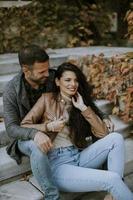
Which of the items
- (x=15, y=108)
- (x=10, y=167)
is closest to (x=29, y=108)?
(x=15, y=108)

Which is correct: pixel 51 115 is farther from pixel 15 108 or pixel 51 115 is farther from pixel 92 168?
pixel 92 168

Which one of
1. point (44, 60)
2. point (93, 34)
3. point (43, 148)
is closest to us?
point (43, 148)

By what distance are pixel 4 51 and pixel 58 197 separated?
12.8 ft

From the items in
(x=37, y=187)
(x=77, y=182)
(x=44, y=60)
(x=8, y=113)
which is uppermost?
(x=44, y=60)

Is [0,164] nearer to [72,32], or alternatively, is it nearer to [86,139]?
[86,139]

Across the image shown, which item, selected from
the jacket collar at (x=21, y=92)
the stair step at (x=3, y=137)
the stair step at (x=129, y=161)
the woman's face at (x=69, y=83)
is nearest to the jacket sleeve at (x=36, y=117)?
the jacket collar at (x=21, y=92)

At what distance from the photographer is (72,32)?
721 cm

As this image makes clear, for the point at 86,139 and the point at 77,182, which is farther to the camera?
the point at 86,139

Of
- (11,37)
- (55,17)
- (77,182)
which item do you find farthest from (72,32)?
(77,182)

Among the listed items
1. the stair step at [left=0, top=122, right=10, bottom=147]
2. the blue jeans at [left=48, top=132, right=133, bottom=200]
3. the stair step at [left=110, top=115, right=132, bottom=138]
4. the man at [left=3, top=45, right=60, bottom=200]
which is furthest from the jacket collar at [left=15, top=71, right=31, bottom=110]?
the stair step at [left=110, top=115, right=132, bottom=138]

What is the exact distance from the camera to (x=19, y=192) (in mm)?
3109

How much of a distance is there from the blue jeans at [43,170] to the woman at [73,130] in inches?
3.9

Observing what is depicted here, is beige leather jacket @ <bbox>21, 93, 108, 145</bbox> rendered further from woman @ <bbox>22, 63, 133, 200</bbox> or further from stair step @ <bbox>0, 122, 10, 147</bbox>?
stair step @ <bbox>0, 122, 10, 147</bbox>

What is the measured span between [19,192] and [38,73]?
3.37ft
